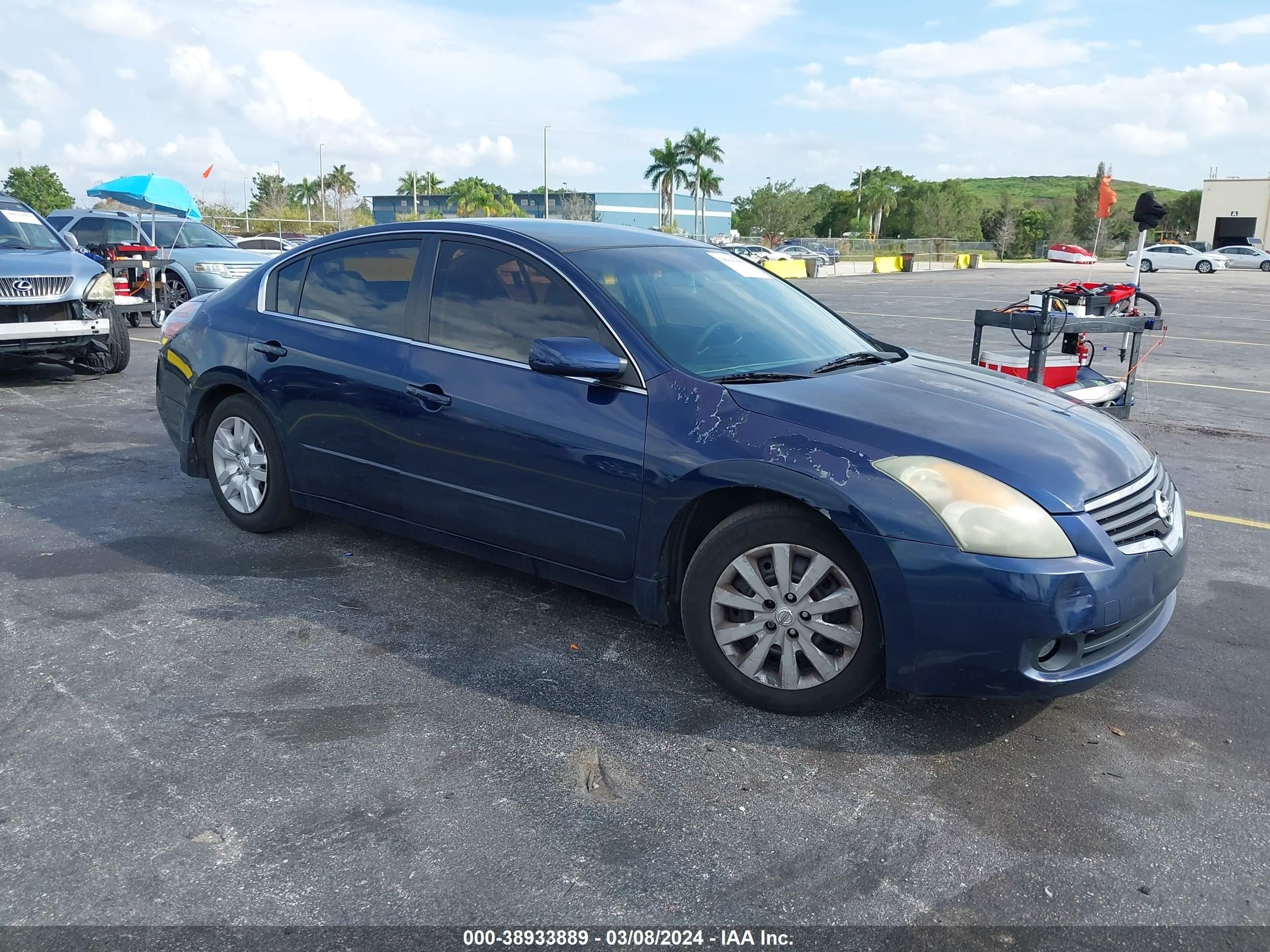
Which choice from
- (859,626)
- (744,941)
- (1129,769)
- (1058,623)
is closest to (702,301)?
(859,626)

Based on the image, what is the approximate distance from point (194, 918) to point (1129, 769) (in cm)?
275

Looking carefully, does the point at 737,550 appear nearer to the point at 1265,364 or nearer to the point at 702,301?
the point at 702,301

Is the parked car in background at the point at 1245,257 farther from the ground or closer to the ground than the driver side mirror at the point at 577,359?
farther from the ground

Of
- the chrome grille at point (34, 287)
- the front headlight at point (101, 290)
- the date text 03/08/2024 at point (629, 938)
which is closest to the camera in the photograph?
the date text 03/08/2024 at point (629, 938)

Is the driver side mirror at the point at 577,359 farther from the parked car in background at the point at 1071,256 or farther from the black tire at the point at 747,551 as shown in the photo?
the parked car in background at the point at 1071,256

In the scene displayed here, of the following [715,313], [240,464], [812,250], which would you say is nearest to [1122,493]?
[715,313]

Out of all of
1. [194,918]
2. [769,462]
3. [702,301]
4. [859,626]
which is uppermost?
[702,301]

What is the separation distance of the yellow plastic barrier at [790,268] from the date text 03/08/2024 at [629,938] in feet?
124

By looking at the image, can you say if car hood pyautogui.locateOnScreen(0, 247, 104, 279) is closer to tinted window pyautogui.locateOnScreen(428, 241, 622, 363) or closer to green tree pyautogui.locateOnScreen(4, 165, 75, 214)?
tinted window pyautogui.locateOnScreen(428, 241, 622, 363)

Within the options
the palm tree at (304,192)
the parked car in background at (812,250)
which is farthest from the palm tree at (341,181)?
the parked car in background at (812,250)

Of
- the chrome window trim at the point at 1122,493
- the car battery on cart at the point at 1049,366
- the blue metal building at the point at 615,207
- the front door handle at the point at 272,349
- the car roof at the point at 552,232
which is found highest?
the blue metal building at the point at 615,207

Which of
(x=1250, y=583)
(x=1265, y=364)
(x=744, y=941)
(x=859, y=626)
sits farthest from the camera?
(x=1265, y=364)

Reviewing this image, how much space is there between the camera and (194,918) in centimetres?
249

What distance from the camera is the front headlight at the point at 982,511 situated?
10.2 feet
